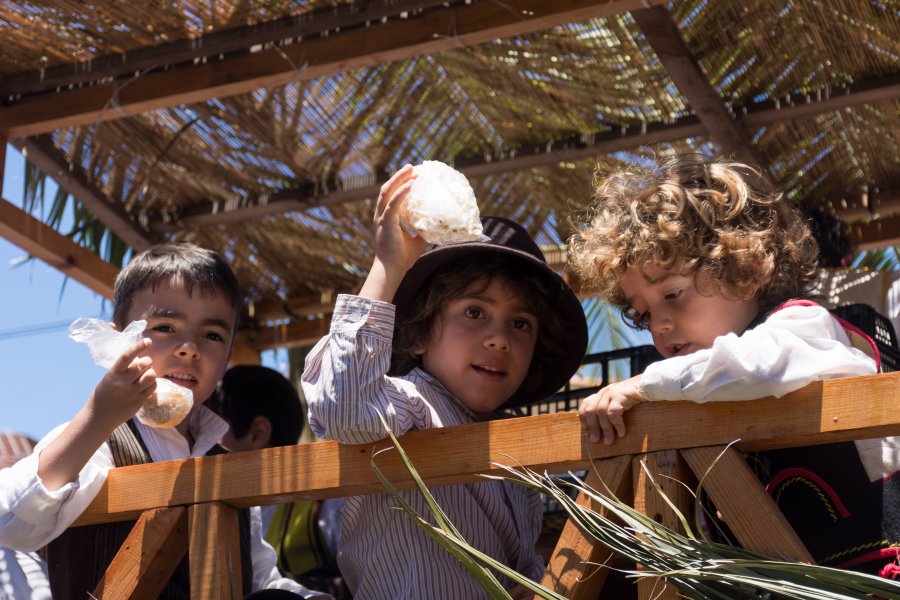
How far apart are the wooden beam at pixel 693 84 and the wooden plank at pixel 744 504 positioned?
1698mm

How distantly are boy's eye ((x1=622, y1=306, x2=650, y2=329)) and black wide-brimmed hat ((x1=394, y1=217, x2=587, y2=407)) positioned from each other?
141 millimetres

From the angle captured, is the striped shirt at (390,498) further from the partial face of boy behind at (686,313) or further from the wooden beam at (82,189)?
the wooden beam at (82,189)

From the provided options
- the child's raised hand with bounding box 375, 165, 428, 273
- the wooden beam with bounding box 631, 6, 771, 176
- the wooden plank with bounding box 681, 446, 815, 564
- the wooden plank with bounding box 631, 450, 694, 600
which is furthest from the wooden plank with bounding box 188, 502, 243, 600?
the wooden beam with bounding box 631, 6, 771, 176

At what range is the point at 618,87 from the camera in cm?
418

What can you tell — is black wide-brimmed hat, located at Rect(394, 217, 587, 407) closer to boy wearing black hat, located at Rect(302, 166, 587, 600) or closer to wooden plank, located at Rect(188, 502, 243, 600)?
boy wearing black hat, located at Rect(302, 166, 587, 600)

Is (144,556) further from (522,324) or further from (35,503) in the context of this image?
(522,324)

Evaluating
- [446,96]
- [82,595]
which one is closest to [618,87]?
[446,96]

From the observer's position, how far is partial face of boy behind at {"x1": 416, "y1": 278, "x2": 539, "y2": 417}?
123 inches

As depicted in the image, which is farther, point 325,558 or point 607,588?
point 325,558

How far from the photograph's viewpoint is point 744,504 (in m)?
2.16

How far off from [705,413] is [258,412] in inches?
122

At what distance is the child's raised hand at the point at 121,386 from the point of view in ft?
8.52

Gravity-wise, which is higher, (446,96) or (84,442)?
(446,96)

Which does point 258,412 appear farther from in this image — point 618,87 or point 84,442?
point 84,442
